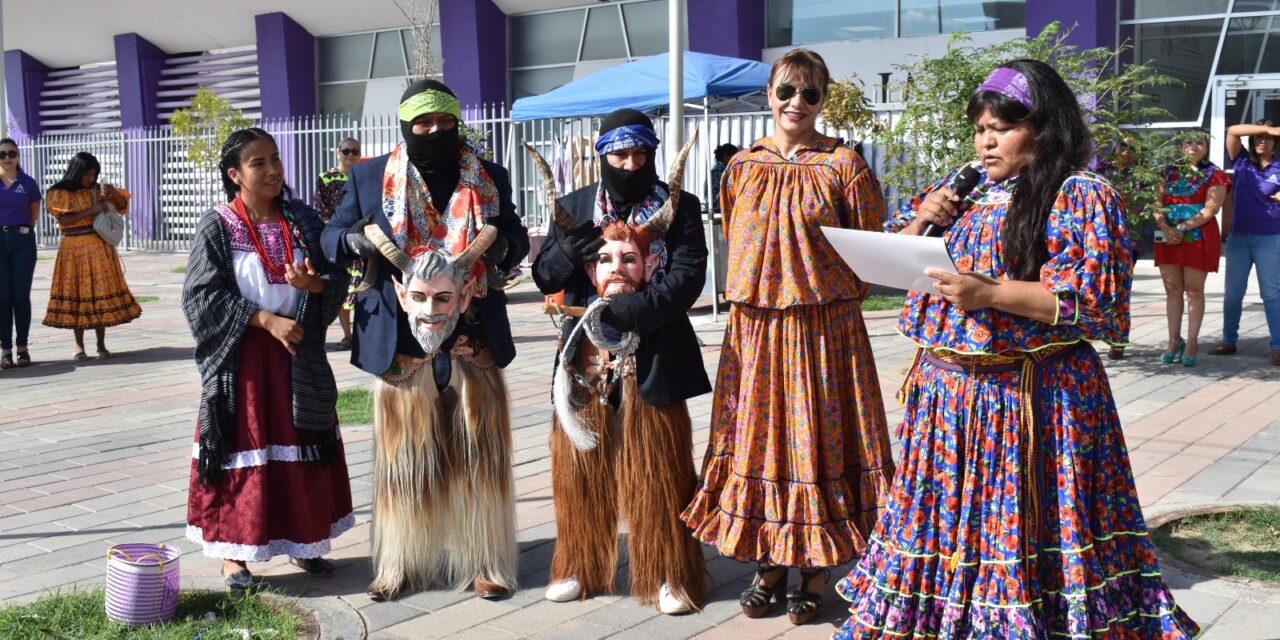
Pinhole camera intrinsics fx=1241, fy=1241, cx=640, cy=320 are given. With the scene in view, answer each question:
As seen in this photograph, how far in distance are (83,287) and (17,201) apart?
0.92 m

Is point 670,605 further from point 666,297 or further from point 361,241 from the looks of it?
point 361,241

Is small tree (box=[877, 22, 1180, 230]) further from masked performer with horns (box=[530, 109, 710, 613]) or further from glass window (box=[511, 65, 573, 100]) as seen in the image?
glass window (box=[511, 65, 573, 100])

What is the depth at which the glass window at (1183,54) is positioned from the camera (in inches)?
667

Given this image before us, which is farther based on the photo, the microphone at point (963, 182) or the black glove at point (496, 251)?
the black glove at point (496, 251)

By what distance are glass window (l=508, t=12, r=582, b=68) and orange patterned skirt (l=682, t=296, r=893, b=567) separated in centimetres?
1835

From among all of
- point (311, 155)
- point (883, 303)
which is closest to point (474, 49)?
point (311, 155)

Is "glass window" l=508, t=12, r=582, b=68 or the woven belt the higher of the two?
"glass window" l=508, t=12, r=582, b=68

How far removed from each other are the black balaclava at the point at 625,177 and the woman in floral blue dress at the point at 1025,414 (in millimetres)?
1189

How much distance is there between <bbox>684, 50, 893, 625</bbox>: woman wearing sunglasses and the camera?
431 cm

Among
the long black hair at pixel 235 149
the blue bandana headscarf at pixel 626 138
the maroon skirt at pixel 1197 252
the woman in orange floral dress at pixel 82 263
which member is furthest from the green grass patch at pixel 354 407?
the maroon skirt at pixel 1197 252

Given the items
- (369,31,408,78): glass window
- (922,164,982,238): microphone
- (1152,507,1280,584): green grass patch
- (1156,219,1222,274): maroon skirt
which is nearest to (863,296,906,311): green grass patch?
(1156,219,1222,274): maroon skirt

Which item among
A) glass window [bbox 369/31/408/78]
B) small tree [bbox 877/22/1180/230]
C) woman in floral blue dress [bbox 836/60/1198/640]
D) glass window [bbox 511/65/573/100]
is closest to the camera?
woman in floral blue dress [bbox 836/60/1198/640]

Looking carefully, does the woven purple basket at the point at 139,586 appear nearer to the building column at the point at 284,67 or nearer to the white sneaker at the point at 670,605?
the white sneaker at the point at 670,605

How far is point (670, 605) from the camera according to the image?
4.49 metres
